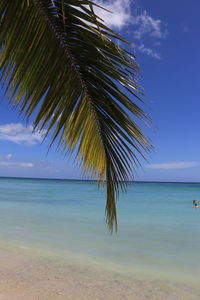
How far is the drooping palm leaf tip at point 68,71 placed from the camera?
3.72 feet

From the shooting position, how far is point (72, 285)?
452 centimetres

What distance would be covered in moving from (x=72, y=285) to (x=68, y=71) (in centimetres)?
408

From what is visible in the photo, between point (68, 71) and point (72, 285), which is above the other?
point (68, 71)

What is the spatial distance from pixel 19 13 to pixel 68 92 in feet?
1.17

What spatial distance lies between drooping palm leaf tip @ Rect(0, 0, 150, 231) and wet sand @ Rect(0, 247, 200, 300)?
133 inches

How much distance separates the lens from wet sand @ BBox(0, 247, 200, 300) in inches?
163

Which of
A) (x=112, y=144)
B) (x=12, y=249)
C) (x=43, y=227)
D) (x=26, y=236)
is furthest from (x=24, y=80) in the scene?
(x=43, y=227)

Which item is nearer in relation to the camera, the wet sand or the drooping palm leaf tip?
the drooping palm leaf tip

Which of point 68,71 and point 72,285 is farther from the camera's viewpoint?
point 72,285

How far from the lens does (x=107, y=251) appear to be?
693cm

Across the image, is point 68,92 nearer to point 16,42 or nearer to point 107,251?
point 16,42

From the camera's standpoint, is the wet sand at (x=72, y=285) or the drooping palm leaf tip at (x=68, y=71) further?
the wet sand at (x=72, y=285)

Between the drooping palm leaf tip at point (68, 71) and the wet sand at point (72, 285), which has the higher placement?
the drooping palm leaf tip at point (68, 71)

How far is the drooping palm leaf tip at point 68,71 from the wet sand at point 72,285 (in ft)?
11.1
